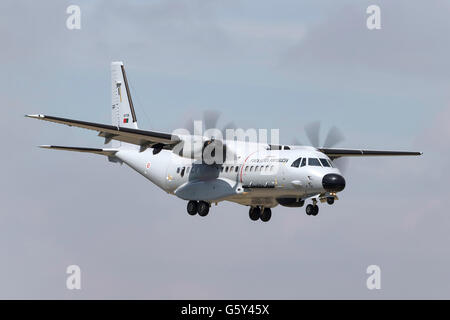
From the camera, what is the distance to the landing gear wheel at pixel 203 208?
108ft

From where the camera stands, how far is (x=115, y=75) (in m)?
38.2

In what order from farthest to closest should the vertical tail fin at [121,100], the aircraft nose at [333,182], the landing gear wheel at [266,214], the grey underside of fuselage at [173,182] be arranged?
the vertical tail fin at [121,100] → the landing gear wheel at [266,214] → the grey underside of fuselage at [173,182] → the aircraft nose at [333,182]

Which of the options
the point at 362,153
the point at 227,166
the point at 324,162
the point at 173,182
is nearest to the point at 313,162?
the point at 324,162

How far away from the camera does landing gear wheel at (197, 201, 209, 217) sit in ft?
→ 108

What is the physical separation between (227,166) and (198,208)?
6.92ft

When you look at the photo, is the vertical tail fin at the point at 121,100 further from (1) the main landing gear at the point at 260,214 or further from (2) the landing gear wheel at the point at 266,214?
(2) the landing gear wheel at the point at 266,214

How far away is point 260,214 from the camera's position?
1342 inches

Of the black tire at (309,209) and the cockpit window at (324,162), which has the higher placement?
the cockpit window at (324,162)

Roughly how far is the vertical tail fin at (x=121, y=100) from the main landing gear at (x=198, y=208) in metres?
5.42

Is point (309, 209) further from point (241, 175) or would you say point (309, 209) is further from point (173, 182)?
point (173, 182)

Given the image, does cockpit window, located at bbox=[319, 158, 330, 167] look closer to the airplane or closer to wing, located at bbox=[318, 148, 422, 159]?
the airplane

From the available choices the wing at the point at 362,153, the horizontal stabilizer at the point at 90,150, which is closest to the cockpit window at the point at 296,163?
the wing at the point at 362,153
